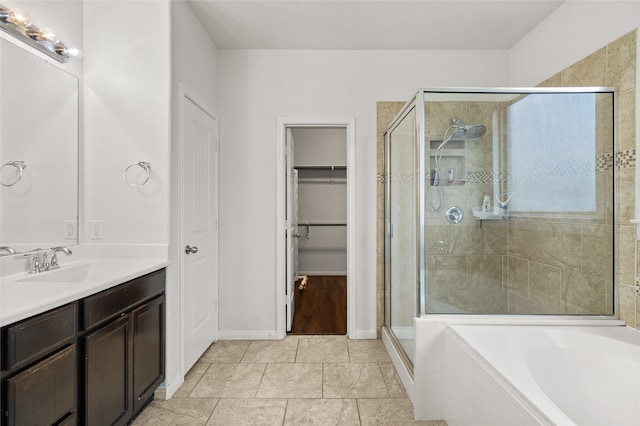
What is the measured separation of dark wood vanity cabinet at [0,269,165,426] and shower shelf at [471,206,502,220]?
81.4 inches

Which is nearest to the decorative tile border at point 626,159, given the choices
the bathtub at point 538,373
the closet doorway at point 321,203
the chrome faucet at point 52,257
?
the bathtub at point 538,373

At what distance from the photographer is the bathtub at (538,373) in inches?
51.8

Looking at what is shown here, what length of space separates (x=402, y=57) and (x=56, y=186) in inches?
115

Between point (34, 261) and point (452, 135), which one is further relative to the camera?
point (452, 135)

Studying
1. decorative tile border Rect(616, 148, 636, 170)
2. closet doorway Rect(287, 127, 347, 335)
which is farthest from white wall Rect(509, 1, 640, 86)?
closet doorway Rect(287, 127, 347, 335)

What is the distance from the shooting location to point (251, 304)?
3053 mm

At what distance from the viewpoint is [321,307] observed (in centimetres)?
405

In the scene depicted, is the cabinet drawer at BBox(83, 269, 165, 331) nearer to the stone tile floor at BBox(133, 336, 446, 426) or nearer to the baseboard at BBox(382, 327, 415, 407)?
the stone tile floor at BBox(133, 336, 446, 426)

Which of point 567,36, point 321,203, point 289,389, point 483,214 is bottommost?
point 289,389

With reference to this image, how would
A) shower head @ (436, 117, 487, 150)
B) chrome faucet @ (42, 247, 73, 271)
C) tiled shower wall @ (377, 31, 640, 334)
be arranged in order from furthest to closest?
shower head @ (436, 117, 487, 150)
tiled shower wall @ (377, 31, 640, 334)
chrome faucet @ (42, 247, 73, 271)

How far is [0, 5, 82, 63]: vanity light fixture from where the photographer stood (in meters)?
1.64

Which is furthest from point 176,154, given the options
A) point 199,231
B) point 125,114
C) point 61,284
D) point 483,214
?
point 483,214

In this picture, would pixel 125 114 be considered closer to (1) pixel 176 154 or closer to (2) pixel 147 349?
(1) pixel 176 154

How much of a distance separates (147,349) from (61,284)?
63 centimetres
